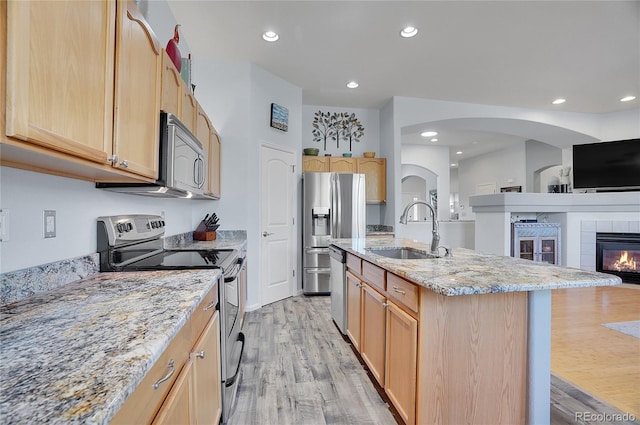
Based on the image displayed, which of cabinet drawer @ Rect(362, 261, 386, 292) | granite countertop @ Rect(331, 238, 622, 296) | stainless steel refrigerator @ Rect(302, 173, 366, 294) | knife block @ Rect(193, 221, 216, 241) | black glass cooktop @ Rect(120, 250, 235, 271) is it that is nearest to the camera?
granite countertop @ Rect(331, 238, 622, 296)

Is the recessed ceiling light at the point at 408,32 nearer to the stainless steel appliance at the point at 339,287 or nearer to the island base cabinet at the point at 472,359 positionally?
the stainless steel appliance at the point at 339,287

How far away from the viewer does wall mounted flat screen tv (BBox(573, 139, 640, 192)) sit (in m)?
4.78

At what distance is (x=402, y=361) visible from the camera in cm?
153

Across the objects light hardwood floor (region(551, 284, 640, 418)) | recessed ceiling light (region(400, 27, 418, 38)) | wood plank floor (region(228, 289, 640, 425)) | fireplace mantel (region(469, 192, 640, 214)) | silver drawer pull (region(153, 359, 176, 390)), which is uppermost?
recessed ceiling light (region(400, 27, 418, 38))

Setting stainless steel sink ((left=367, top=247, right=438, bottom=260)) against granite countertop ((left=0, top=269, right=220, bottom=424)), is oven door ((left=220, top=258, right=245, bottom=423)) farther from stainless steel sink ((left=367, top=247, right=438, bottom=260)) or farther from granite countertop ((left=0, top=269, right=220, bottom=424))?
stainless steel sink ((left=367, top=247, right=438, bottom=260))

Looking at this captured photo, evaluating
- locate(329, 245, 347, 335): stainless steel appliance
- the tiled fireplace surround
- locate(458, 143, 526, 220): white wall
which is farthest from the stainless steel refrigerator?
locate(458, 143, 526, 220): white wall

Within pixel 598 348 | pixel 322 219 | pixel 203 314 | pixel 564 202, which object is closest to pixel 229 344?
pixel 203 314

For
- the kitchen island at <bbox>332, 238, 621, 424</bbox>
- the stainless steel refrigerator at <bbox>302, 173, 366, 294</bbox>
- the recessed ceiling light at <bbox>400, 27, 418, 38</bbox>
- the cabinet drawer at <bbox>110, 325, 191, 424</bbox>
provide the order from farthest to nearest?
the stainless steel refrigerator at <bbox>302, 173, 366, 294</bbox>, the recessed ceiling light at <bbox>400, 27, 418, 38</bbox>, the kitchen island at <bbox>332, 238, 621, 424</bbox>, the cabinet drawer at <bbox>110, 325, 191, 424</bbox>

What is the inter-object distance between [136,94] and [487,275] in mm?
1811

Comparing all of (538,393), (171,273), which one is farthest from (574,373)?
(171,273)

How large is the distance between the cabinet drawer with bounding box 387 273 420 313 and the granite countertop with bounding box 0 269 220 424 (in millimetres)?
950

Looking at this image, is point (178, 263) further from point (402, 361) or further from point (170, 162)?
point (402, 361)

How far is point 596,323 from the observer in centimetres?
306

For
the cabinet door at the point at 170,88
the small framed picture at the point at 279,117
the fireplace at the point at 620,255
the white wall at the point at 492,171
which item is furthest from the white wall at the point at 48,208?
the white wall at the point at 492,171
